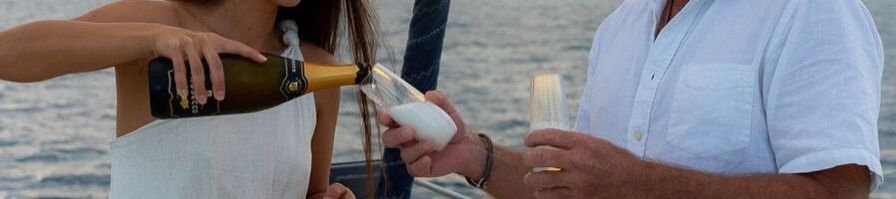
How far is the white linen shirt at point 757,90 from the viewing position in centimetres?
146

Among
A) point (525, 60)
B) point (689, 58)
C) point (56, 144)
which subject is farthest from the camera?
point (525, 60)

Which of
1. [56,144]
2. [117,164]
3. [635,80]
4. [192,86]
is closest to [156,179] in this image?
[117,164]

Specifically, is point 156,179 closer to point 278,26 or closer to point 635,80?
point 278,26

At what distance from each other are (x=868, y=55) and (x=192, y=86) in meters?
0.79

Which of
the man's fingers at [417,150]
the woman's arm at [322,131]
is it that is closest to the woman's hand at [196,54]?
the man's fingers at [417,150]

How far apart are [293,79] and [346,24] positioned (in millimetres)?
452

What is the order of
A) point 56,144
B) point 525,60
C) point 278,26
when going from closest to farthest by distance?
point 278,26 → point 56,144 → point 525,60

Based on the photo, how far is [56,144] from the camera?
8.53 metres

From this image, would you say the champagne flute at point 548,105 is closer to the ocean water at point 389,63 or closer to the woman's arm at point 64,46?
the woman's arm at point 64,46

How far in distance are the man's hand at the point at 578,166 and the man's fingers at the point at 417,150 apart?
0.41 ft

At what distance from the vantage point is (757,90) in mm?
1520

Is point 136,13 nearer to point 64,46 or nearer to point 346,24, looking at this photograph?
point 64,46

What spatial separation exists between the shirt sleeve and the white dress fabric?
71 centimetres

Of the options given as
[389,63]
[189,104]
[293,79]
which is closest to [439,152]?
[293,79]
